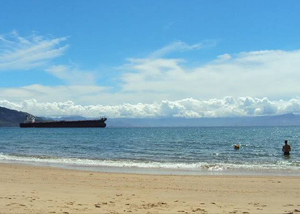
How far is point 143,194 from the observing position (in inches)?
464

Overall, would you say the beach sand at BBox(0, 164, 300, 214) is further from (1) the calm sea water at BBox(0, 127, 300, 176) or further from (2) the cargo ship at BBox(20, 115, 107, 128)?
(2) the cargo ship at BBox(20, 115, 107, 128)

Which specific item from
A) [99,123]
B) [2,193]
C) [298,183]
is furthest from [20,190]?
[99,123]

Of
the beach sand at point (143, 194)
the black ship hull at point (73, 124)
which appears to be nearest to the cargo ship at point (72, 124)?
the black ship hull at point (73, 124)

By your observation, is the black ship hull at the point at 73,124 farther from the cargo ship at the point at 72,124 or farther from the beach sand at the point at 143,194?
the beach sand at the point at 143,194

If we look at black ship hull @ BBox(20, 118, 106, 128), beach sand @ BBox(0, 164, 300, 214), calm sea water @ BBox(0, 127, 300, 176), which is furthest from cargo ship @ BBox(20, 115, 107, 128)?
beach sand @ BBox(0, 164, 300, 214)

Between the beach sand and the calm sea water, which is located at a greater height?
the beach sand

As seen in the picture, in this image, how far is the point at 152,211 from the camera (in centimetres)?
915

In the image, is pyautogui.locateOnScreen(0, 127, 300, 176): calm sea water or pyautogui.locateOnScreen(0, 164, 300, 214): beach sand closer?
pyautogui.locateOnScreen(0, 164, 300, 214): beach sand

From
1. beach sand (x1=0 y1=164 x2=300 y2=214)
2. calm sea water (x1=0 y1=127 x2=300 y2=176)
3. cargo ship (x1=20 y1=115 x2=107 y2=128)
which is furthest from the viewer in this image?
cargo ship (x1=20 y1=115 x2=107 y2=128)

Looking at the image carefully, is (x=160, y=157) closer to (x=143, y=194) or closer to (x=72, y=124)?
(x=143, y=194)

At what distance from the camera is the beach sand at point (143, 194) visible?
945 cm

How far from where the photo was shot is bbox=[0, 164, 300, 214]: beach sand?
372 inches

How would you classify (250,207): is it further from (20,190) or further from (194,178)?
(20,190)

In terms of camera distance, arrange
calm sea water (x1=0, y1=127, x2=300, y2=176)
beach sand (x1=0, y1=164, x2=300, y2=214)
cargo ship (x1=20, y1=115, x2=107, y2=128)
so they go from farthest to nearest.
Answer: cargo ship (x1=20, y1=115, x2=107, y2=128) < calm sea water (x1=0, y1=127, x2=300, y2=176) < beach sand (x1=0, y1=164, x2=300, y2=214)
